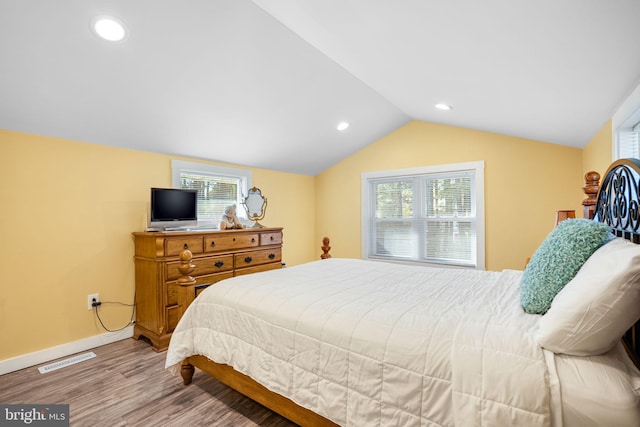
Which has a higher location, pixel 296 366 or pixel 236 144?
pixel 236 144

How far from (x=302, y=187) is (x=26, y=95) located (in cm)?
333

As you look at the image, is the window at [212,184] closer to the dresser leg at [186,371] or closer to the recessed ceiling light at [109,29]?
the recessed ceiling light at [109,29]

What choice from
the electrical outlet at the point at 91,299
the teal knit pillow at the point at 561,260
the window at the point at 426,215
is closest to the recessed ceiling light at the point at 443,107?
the window at the point at 426,215

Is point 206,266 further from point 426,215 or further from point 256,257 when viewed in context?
point 426,215

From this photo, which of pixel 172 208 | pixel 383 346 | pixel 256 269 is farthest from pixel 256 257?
pixel 383 346

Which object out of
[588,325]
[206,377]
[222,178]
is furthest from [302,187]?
[588,325]

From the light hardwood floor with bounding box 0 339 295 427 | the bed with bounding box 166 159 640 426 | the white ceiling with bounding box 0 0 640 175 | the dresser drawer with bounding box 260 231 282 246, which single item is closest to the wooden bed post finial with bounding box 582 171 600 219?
the bed with bounding box 166 159 640 426

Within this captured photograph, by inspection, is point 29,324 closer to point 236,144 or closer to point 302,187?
point 236,144

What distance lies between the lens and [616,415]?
2.77 ft

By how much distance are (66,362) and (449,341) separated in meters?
2.93

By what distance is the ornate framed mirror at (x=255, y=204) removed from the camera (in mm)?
3879

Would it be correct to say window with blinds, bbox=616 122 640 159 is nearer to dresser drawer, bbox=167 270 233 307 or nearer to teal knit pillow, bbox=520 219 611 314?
teal knit pillow, bbox=520 219 611 314

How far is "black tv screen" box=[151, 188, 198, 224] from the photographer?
2.90 metres

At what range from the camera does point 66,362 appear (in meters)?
2.47
